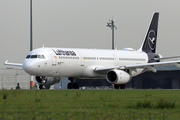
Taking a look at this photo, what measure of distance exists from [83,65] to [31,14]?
984cm

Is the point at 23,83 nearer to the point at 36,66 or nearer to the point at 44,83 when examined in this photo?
the point at 44,83

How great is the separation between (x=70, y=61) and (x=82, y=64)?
1744 millimetres

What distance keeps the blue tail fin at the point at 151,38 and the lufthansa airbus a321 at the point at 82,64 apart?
329cm

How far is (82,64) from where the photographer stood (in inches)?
1476

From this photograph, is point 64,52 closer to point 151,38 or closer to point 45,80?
point 45,80

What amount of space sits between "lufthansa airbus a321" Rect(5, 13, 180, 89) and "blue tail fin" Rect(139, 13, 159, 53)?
3290mm

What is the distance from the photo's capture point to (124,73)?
35938 mm

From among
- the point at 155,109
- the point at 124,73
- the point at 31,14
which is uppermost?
the point at 31,14

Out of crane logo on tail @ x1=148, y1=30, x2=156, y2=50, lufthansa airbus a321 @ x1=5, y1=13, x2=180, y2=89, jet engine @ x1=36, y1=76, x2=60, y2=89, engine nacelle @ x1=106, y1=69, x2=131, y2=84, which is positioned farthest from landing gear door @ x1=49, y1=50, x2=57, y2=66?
crane logo on tail @ x1=148, y1=30, x2=156, y2=50

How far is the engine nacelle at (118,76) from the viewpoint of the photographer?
35500mm

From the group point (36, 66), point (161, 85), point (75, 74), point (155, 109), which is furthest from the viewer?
point (161, 85)

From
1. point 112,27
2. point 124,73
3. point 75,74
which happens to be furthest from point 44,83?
point 112,27

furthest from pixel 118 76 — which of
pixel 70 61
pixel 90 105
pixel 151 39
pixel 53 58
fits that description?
pixel 90 105

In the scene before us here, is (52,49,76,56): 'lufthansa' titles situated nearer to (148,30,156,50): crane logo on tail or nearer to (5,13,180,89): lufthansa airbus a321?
(5,13,180,89): lufthansa airbus a321
